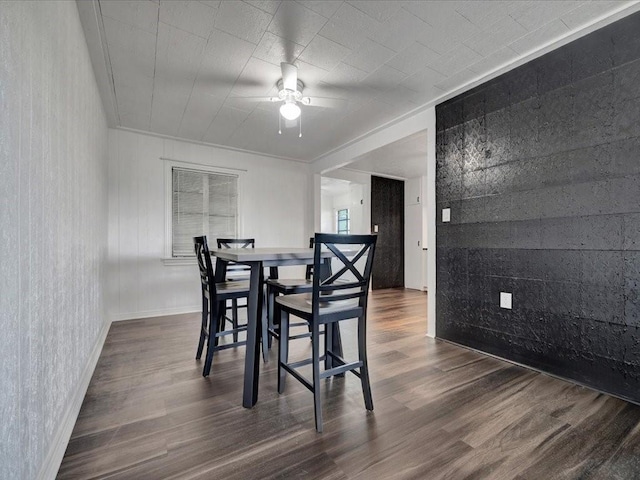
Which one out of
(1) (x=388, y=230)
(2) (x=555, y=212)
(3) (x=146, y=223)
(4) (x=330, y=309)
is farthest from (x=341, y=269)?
(1) (x=388, y=230)

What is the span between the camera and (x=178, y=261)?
4039mm

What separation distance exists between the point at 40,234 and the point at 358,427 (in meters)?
1.64

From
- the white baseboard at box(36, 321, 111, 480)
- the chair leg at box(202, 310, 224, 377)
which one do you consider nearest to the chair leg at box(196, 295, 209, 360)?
the chair leg at box(202, 310, 224, 377)

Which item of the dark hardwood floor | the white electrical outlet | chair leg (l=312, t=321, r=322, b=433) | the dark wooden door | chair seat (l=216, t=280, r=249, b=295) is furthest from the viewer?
the dark wooden door

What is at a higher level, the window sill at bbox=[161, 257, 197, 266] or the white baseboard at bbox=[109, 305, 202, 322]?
the window sill at bbox=[161, 257, 197, 266]

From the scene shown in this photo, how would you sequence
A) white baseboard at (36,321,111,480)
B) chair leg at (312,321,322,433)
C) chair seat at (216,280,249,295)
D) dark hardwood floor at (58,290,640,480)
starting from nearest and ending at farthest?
white baseboard at (36,321,111,480) < dark hardwood floor at (58,290,640,480) < chair leg at (312,321,322,433) < chair seat at (216,280,249,295)

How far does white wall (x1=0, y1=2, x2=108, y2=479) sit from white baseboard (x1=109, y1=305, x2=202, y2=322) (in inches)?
76.3

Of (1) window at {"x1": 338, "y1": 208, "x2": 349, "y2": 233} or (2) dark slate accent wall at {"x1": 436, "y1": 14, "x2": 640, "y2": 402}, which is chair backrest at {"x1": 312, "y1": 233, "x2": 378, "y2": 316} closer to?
(2) dark slate accent wall at {"x1": 436, "y1": 14, "x2": 640, "y2": 402}

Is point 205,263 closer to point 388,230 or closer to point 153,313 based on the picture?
point 153,313

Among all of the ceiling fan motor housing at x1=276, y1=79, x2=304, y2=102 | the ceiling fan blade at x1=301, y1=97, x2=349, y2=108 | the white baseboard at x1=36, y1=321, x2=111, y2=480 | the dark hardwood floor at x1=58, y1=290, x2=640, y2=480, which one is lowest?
the dark hardwood floor at x1=58, y1=290, x2=640, y2=480

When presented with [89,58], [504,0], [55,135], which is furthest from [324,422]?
[89,58]

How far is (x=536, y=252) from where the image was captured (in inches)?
87.4

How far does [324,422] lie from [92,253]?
215 cm

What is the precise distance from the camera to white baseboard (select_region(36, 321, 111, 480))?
3.82 feet
